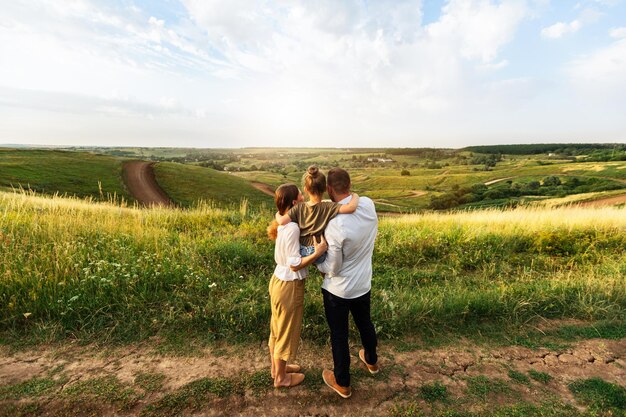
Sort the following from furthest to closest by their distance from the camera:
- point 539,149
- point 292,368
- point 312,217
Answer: point 539,149, point 292,368, point 312,217

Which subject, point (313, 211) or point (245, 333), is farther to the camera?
point (245, 333)

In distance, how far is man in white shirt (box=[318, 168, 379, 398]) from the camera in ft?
8.79

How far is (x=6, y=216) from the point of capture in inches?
272

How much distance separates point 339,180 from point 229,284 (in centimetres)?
330

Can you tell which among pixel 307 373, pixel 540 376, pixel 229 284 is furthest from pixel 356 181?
pixel 307 373

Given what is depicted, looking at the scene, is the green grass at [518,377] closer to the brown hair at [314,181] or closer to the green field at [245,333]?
the green field at [245,333]

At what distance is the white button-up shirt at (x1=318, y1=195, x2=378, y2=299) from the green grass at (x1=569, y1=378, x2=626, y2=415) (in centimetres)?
249

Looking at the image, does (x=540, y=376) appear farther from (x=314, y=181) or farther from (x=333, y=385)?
(x=314, y=181)

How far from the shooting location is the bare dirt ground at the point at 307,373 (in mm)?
2844

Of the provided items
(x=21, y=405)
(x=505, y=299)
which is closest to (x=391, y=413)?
(x=505, y=299)

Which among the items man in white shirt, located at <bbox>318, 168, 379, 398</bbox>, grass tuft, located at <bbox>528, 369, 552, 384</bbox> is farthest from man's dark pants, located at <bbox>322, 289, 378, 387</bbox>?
grass tuft, located at <bbox>528, 369, 552, 384</bbox>

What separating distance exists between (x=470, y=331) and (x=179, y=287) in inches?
169

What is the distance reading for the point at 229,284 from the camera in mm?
5133

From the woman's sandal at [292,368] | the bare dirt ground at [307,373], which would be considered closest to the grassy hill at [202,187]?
the bare dirt ground at [307,373]
